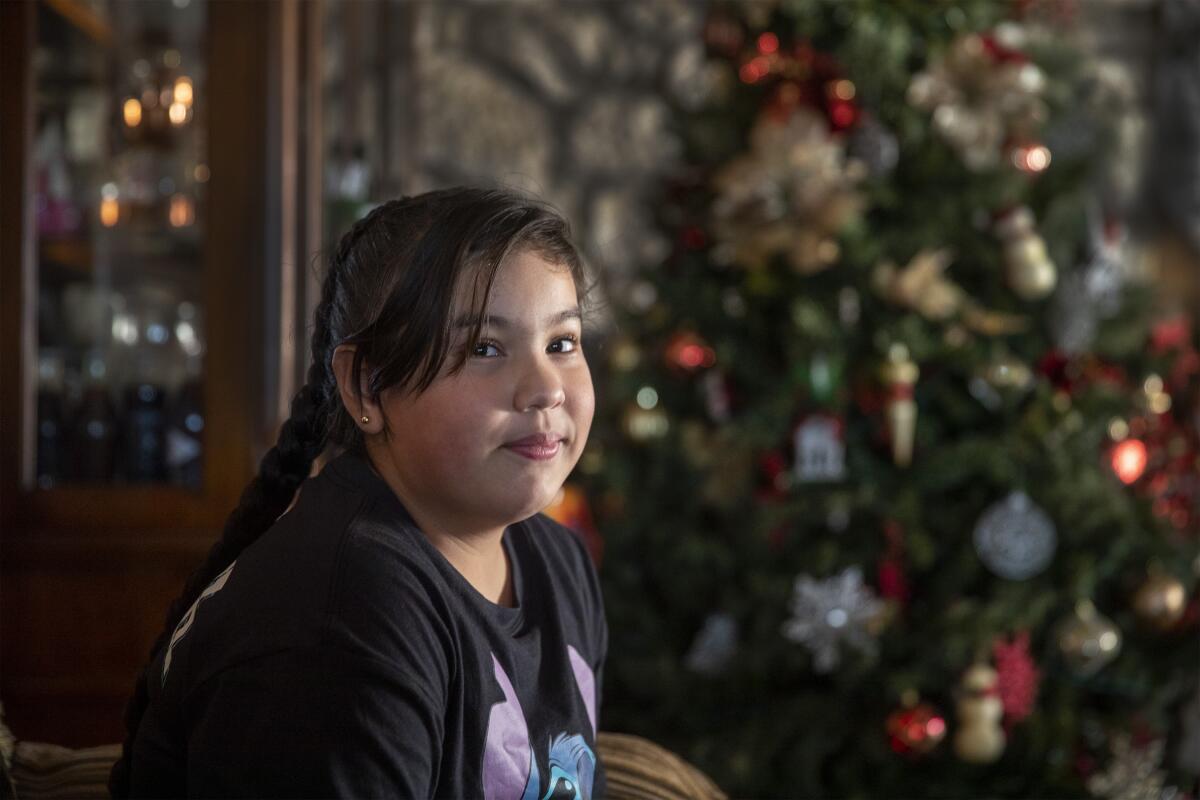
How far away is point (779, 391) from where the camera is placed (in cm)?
207

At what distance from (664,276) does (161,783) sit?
1600 millimetres

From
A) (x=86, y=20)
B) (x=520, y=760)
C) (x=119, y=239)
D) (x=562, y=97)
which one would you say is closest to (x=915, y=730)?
(x=520, y=760)

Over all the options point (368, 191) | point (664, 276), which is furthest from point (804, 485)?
point (368, 191)

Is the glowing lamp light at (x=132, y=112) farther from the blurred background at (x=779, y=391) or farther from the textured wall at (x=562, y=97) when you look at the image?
the textured wall at (x=562, y=97)

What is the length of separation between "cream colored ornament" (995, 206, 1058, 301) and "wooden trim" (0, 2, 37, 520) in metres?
1.60

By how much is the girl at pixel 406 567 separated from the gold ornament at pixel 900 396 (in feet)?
3.85

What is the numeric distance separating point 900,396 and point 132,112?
4.46 feet

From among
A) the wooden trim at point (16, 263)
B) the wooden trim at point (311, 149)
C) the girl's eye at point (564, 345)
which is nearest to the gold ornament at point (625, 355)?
the wooden trim at point (311, 149)

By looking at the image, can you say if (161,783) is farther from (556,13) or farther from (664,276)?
(556,13)

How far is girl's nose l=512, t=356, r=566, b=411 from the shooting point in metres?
0.79

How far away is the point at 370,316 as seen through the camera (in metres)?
0.81

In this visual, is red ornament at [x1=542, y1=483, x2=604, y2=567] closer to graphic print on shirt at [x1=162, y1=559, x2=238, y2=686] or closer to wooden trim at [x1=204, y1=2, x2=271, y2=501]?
wooden trim at [x1=204, y1=2, x2=271, y2=501]

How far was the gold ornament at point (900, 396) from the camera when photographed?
197 cm

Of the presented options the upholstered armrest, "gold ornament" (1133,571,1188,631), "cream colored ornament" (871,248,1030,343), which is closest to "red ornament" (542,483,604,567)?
"cream colored ornament" (871,248,1030,343)
